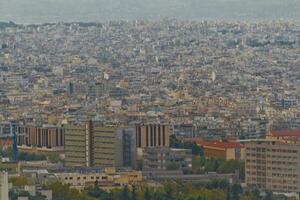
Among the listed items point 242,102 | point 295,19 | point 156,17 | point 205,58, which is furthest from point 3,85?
point 156,17

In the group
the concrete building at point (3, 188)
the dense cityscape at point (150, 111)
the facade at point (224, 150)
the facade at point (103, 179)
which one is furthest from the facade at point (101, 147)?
the concrete building at point (3, 188)

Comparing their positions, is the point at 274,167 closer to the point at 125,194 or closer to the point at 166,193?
the point at 166,193

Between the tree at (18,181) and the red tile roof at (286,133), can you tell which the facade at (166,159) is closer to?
the red tile roof at (286,133)

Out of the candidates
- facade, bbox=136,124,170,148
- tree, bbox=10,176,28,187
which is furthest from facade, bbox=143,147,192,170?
tree, bbox=10,176,28,187

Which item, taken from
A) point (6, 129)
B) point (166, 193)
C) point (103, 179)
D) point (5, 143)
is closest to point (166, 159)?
point (103, 179)

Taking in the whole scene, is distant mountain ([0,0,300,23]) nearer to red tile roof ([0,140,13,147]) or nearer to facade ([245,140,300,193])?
red tile roof ([0,140,13,147])

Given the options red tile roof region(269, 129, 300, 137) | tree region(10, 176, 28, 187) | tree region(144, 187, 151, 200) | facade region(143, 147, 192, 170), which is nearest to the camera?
tree region(10, 176, 28, 187)
